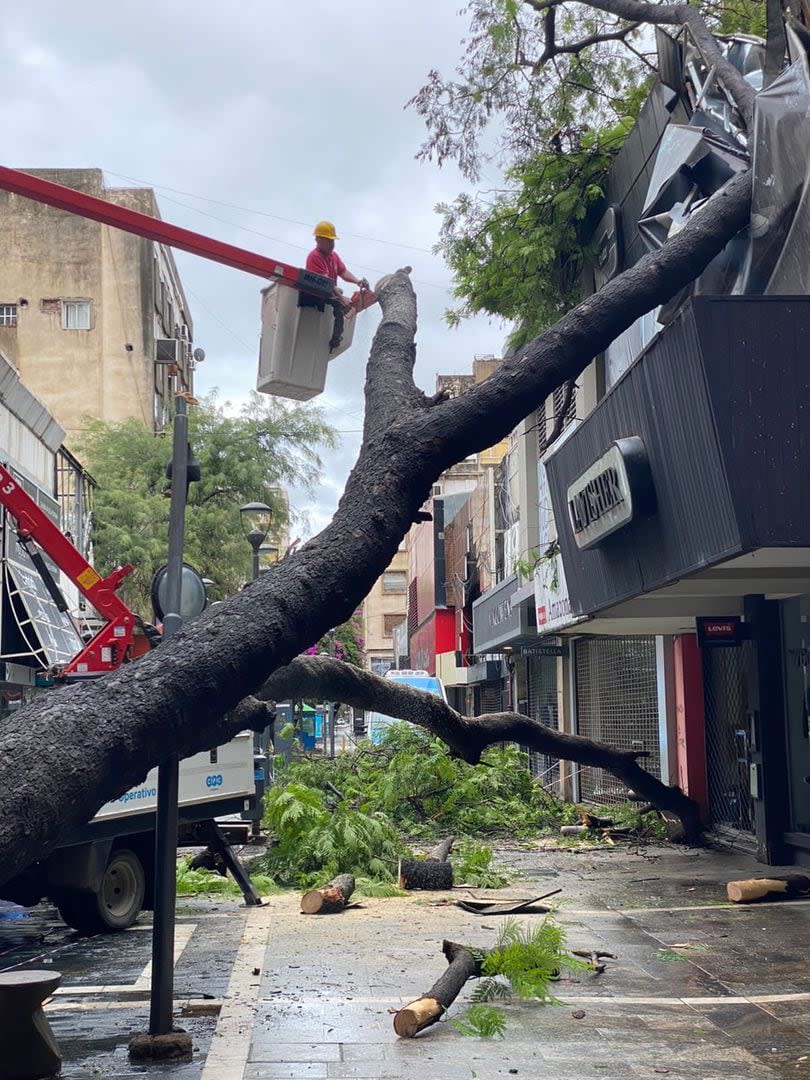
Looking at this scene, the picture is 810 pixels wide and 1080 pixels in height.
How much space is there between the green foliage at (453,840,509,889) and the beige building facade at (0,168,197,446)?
30.1 m

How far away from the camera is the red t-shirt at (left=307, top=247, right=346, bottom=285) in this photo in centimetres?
706

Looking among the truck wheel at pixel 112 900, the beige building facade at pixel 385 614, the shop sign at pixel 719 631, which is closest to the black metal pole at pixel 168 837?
the truck wheel at pixel 112 900

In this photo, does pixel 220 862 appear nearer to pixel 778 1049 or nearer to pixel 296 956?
pixel 296 956

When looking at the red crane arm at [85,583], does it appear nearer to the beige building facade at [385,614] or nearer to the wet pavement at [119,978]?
the wet pavement at [119,978]

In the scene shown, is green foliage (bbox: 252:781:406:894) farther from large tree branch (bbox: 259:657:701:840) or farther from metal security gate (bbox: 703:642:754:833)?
metal security gate (bbox: 703:642:754:833)

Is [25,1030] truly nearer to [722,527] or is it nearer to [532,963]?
[532,963]

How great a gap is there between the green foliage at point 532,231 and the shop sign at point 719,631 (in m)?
5.86

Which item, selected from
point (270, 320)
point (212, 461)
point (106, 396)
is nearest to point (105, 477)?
point (212, 461)

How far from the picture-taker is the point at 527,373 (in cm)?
687

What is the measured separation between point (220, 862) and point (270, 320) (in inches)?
350

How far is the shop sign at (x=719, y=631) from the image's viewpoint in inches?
560

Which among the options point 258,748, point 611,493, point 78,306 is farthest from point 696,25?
point 78,306

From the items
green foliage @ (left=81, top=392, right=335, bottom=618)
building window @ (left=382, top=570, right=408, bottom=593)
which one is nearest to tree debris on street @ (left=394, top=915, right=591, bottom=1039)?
green foliage @ (left=81, top=392, right=335, bottom=618)

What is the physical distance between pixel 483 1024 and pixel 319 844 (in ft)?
22.0
